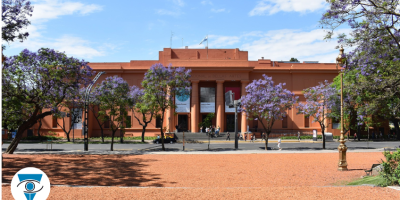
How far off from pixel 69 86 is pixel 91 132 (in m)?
29.9

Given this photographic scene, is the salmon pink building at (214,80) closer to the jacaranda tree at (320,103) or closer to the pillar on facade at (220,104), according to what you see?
the pillar on facade at (220,104)

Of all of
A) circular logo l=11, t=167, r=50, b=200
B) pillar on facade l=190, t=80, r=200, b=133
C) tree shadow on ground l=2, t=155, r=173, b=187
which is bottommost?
tree shadow on ground l=2, t=155, r=173, b=187

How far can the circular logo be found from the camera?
7.99m

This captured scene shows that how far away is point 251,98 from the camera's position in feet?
100

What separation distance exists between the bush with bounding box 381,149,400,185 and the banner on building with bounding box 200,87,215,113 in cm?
3900

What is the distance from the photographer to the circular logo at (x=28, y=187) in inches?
314

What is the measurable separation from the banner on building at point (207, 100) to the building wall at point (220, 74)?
37.4 inches

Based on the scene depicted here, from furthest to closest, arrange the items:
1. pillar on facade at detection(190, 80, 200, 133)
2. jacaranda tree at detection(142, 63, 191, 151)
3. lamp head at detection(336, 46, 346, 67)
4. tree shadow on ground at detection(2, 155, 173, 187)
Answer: pillar on facade at detection(190, 80, 200, 133)
jacaranda tree at detection(142, 63, 191, 151)
lamp head at detection(336, 46, 346, 67)
tree shadow on ground at detection(2, 155, 173, 187)

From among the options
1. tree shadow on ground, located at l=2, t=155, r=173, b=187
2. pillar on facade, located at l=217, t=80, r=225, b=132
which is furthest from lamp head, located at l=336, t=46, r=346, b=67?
pillar on facade, located at l=217, t=80, r=225, b=132

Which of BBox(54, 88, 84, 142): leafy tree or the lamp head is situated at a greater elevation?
the lamp head

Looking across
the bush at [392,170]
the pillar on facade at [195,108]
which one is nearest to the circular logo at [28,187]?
the bush at [392,170]

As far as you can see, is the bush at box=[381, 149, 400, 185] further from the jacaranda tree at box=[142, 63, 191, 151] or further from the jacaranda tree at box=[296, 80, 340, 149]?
the jacaranda tree at box=[296, 80, 340, 149]

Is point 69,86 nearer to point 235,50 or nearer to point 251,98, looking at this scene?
point 251,98

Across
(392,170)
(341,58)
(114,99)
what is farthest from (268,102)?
(392,170)
